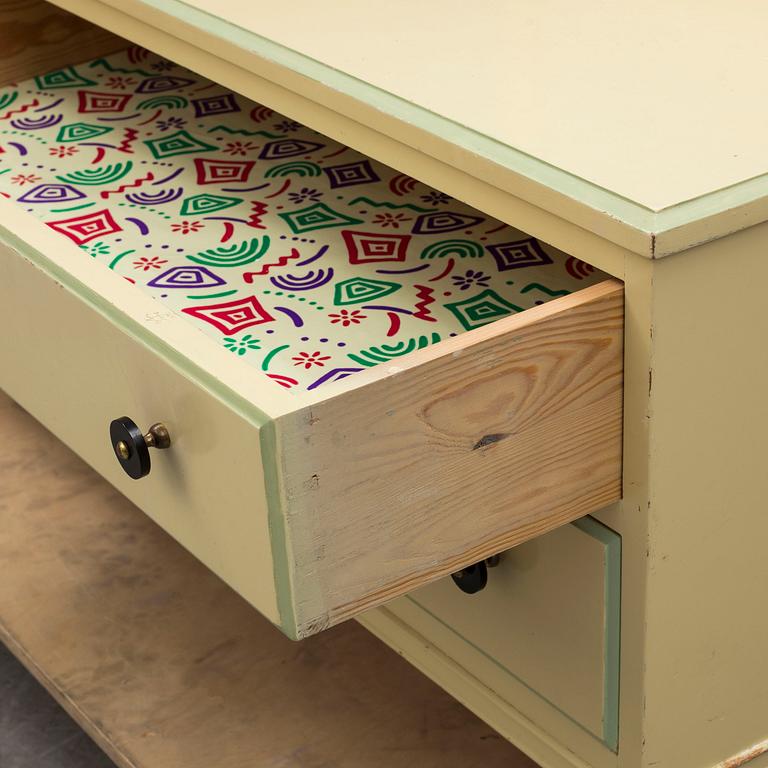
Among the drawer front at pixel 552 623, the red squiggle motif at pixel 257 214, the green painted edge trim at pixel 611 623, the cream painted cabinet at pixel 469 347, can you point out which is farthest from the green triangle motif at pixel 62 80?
the green painted edge trim at pixel 611 623

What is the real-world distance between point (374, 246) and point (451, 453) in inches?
11.0

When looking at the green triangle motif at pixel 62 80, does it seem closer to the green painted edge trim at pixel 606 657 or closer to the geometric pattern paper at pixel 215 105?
the geometric pattern paper at pixel 215 105

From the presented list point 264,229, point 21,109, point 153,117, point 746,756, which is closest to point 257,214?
point 264,229

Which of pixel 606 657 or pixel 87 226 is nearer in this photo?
pixel 606 657

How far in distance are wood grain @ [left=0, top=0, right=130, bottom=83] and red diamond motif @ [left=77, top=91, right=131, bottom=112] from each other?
0.07 m

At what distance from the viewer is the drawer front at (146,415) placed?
629 mm

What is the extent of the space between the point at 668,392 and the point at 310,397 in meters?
0.19

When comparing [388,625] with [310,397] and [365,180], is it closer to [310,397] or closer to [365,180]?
[365,180]

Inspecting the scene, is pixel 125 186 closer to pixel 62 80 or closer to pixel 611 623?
pixel 62 80

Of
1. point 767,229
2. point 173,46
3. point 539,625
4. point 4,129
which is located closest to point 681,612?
point 539,625

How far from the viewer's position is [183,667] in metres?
1.14

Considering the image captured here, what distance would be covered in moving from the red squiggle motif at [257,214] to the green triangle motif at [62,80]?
13.9 inches

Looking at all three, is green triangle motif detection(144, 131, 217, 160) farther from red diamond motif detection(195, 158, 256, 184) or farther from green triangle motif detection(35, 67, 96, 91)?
green triangle motif detection(35, 67, 96, 91)

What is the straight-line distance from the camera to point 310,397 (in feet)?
1.92
